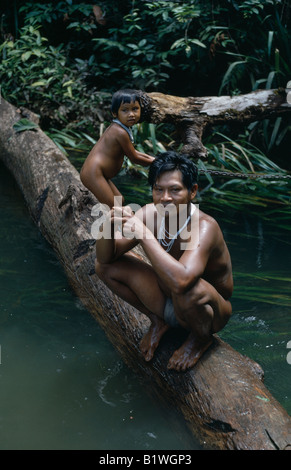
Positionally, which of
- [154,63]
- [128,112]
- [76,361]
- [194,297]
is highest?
[128,112]

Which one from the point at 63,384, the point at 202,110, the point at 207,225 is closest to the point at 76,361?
the point at 63,384

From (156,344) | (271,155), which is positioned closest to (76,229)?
(156,344)

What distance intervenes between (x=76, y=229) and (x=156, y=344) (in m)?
1.29

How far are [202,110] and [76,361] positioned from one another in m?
2.06

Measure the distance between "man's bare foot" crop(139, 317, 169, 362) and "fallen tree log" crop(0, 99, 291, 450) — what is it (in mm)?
36

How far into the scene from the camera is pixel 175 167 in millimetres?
1996

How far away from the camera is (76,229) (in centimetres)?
331

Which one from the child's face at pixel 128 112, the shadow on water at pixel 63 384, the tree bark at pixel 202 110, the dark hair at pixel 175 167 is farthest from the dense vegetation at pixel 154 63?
the dark hair at pixel 175 167

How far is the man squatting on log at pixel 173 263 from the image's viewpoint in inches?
76.7

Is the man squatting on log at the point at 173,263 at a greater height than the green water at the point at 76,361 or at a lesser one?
greater

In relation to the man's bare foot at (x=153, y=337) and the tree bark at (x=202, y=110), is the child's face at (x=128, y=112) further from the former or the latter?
the man's bare foot at (x=153, y=337)

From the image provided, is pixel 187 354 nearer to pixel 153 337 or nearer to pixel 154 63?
pixel 153 337
